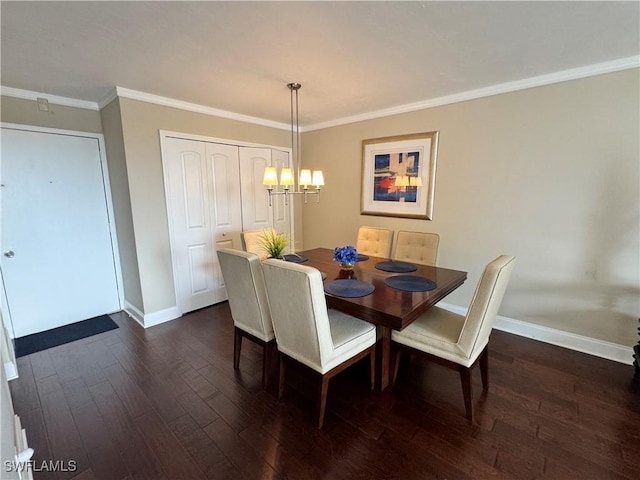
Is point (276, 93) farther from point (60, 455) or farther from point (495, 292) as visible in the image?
point (60, 455)

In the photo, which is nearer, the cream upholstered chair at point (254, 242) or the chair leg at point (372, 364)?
the chair leg at point (372, 364)

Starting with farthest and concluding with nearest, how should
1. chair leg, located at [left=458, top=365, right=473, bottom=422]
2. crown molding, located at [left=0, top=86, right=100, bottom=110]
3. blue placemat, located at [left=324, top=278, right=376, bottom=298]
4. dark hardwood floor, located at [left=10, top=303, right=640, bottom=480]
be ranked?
1. crown molding, located at [left=0, top=86, right=100, bottom=110]
2. blue placemat, located at [left=324, top=278, right=376, bottom=298]
3. chair leg, located at [left=458, top=365, right=473, bottom=422]
4. dark hardwood floor, located at [left=10, top=303, right=640, bottom=480]

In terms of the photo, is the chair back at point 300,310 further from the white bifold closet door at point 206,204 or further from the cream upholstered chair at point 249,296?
the white bifold closet door at point 206,204

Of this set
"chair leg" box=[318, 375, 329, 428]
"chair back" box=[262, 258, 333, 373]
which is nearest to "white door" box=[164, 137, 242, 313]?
"chair back" box=[262, 258, 333, 373]

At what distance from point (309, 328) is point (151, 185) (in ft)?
7.92

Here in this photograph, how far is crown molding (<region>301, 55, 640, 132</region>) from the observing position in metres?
2.19

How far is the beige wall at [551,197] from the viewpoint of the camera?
2.29 m

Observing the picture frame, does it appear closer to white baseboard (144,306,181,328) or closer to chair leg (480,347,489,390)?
chair leg (480,347,489,390)

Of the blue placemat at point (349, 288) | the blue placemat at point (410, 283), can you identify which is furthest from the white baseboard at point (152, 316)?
the blue placemat at point (410, 283)

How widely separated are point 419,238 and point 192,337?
250 cm

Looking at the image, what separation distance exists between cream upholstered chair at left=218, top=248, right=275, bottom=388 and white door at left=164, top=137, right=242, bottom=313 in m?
1.46

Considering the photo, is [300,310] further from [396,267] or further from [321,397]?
[396,267]

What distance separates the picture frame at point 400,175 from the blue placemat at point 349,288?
1.60 meters

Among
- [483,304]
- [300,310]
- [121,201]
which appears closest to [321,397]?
[300,310]
